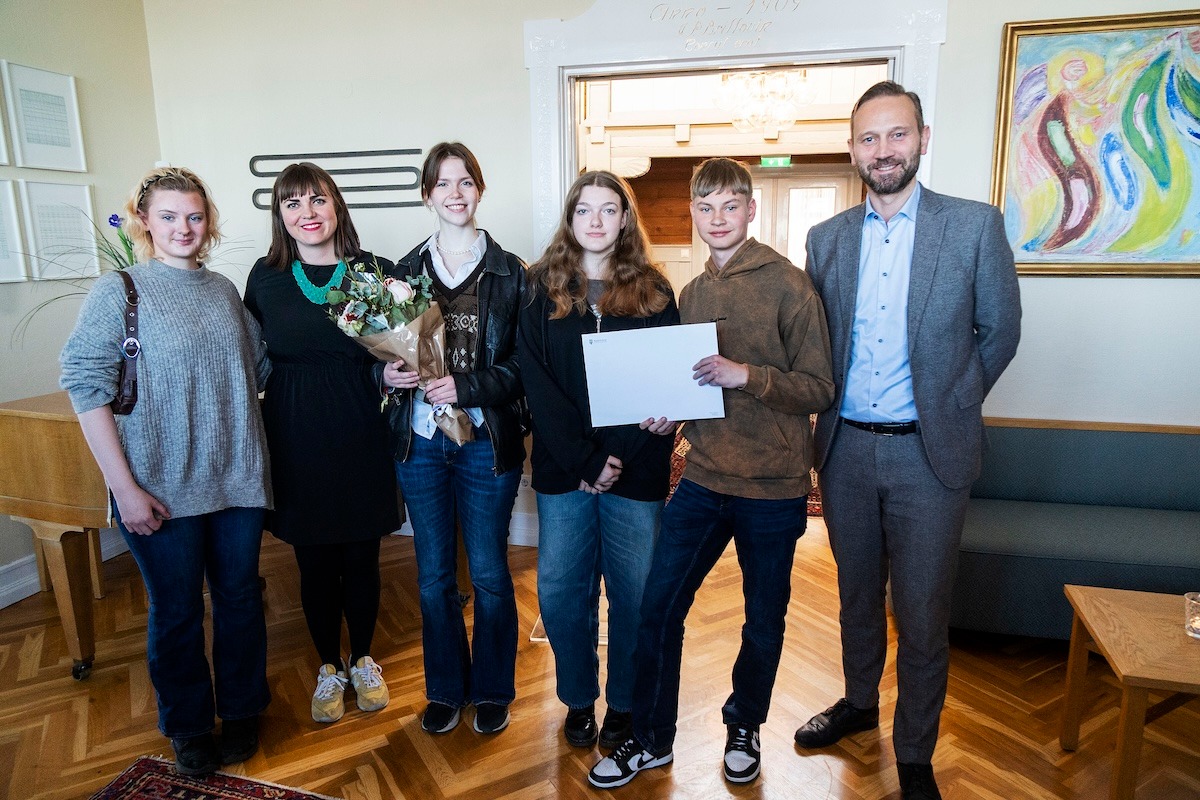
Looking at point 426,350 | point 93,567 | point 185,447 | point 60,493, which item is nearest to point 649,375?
point 426,350

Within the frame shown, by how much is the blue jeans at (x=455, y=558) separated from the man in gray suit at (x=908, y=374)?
3.06ft

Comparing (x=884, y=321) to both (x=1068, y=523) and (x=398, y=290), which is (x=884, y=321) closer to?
(x=398, y=290)

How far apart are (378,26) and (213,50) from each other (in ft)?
3.11

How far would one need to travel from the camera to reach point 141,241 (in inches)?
75.8

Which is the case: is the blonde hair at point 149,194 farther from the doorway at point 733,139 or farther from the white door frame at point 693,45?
the doorway at point 733,139

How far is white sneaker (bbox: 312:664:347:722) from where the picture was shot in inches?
90.4

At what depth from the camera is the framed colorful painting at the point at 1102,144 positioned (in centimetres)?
289

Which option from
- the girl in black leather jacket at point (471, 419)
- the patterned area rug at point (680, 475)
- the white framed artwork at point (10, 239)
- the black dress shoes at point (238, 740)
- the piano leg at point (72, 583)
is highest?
the white framed artwork at point (10, 239)

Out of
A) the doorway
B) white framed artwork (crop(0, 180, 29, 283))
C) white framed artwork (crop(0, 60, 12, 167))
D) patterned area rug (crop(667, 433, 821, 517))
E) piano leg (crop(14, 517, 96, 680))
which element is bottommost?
patterned area rug (crop(667, 433, 821, 517))

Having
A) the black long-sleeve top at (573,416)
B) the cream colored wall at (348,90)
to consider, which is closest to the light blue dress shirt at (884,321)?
the black long-sleeve top at (573,416)

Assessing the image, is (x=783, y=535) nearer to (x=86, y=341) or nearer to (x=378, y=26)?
(x=86, y=341)

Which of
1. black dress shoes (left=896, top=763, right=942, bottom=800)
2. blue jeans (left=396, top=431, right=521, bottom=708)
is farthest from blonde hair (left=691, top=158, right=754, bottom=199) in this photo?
black dress shoes (left=896, top=763, right=942, bottom=800)

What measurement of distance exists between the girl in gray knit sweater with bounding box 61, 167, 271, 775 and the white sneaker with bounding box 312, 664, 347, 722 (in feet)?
0.70

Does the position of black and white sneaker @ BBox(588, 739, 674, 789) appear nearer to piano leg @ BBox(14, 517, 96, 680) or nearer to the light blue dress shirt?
the light blue dress shirt
